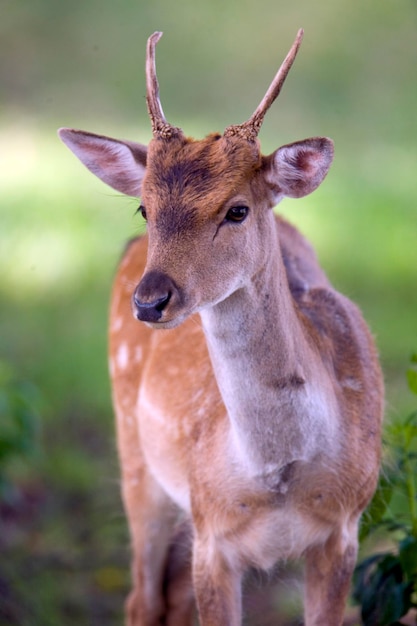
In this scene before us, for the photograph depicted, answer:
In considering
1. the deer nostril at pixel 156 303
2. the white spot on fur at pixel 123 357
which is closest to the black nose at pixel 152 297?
the deer nostril at pixel 156 303

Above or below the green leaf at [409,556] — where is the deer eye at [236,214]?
above

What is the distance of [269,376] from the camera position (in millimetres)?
4020

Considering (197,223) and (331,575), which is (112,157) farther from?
(331,575)

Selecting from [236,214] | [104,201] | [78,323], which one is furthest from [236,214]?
[104,201]

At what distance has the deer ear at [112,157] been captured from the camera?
13.7ft

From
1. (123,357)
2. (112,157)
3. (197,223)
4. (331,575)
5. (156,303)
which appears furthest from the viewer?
(123,357)

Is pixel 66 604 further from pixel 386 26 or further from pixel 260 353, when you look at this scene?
pixel 386 26

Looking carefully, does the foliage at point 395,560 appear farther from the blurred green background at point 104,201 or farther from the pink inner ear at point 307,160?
the blurred green background at point 104,201

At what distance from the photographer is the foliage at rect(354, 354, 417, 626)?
4.55 metres

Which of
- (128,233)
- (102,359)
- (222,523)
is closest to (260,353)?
(222,523)

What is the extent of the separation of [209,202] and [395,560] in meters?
1.72

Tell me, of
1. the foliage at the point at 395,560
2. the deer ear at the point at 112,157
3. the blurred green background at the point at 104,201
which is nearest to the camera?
the deer ear at the point at 112,157

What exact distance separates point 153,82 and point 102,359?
5118 millimetres

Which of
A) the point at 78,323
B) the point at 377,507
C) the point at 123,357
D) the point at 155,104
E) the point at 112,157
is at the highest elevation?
the point at 155,104
